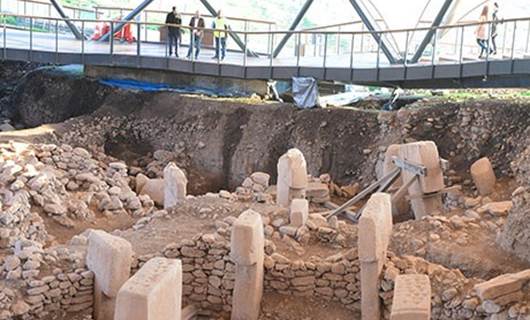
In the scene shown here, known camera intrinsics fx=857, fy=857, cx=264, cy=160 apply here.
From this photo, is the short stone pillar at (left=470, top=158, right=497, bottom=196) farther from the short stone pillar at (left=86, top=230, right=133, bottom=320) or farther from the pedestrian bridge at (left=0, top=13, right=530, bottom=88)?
the short stone pillar at (left=86, top=230, right=133, bottom=320)

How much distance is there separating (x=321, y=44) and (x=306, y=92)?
4.90ft

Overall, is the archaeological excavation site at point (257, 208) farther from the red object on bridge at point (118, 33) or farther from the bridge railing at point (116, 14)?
the bridge railing at point (116, 14)

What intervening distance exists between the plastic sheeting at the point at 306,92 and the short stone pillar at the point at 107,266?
29.2ft

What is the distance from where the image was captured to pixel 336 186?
53.2ft

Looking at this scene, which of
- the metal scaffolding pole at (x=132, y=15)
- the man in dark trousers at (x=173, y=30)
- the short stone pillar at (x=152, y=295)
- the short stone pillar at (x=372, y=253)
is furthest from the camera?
the metal scaffolding pole at (x=132, y=15)

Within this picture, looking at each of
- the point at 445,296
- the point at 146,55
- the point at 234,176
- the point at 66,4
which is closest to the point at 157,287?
the point at 445,296

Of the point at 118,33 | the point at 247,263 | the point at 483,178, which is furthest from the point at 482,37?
the point at 118,33

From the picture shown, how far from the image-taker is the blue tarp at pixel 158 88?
2006 centimetres

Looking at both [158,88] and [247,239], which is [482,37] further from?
[158,88]

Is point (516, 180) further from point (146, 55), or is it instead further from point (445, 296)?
point (146, 55)

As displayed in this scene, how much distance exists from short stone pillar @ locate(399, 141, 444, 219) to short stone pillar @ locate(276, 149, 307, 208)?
1.61 meters

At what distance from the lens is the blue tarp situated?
20.1m

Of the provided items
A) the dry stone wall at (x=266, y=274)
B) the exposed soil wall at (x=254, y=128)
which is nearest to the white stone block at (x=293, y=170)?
the dry stone wall at (x=266, y=274)

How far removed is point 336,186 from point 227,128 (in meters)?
3.29
